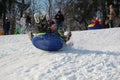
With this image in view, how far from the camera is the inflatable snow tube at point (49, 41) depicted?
12.9 m

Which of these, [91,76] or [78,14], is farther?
[78,14]

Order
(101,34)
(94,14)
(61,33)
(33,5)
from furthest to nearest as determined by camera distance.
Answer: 1. (33,5)
2. (94,14)
3. (101,34)
4. (61,33)

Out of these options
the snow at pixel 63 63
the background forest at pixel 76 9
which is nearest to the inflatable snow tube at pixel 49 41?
the snow at pixel 63 63

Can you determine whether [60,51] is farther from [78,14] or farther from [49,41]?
[78,14]

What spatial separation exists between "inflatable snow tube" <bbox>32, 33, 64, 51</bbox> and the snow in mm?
198

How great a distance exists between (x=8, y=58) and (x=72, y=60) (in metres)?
2.38

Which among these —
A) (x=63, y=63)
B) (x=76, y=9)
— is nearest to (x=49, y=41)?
(x=63, y=63)

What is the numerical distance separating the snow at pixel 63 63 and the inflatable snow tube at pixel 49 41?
20 cm

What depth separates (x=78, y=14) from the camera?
37.3 m

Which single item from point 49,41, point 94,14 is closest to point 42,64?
point 49,41

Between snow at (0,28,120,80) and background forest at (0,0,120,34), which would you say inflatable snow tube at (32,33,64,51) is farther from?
background forest at (0,0,120,34)

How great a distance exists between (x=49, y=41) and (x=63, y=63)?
1.71m

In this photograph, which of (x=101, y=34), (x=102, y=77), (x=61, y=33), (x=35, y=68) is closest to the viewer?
(x=102, y=77)

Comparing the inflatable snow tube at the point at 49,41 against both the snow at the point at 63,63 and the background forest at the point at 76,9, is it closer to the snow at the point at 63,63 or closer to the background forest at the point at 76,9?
the snow at the point at 63,63
